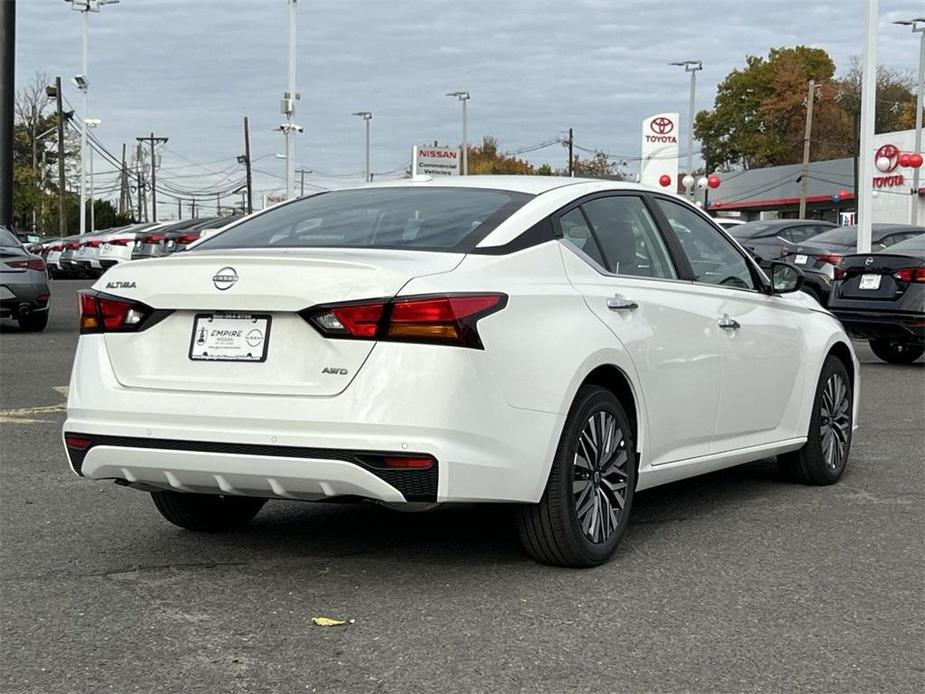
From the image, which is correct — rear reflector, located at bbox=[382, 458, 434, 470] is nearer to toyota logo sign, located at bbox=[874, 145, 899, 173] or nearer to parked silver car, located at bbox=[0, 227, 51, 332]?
parked silver car, located at bbox=[0, 227, 51, 332]

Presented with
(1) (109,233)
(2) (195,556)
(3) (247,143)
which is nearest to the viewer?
(2) (195,556)

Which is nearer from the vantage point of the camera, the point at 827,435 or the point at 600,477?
the point at 600,477

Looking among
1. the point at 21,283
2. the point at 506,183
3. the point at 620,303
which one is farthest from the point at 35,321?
the point at 620,303

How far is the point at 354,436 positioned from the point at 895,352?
11.7 m

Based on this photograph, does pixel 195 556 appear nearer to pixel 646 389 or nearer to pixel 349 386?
pixel 349 386

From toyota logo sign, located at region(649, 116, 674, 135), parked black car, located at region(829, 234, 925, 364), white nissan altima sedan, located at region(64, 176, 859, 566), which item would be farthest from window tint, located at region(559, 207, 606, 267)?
toyota logo sign, located at region(649, 116, 674, 135)

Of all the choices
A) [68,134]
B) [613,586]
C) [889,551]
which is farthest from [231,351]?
[68,134]

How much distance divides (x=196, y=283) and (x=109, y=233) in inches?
1271

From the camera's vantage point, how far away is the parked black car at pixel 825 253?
19.2 metres

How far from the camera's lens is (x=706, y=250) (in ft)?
21.8

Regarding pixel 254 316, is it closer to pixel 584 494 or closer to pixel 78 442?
pixel 78 442

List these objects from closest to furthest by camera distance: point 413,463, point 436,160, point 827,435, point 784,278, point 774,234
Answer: point 413,463
point 784,278
point 827,435
point 774,234
point 436,160

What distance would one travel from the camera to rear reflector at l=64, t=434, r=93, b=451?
5.04m

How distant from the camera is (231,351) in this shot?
4.81 metres
